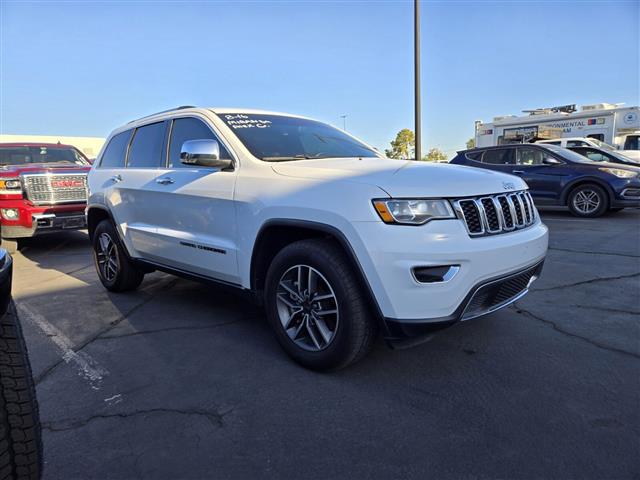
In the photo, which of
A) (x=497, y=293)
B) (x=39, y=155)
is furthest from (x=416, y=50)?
(x=497, y=293)

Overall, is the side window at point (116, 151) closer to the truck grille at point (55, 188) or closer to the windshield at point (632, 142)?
the truck grille at point (55, 188)

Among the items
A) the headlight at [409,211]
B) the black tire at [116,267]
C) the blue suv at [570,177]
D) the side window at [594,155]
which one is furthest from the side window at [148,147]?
the side window at [594,155]

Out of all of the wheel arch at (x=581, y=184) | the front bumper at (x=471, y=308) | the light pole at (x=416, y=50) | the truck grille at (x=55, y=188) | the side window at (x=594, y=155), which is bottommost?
the wheel arch at (x=581, y=184)

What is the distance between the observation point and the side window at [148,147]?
430 centimetres

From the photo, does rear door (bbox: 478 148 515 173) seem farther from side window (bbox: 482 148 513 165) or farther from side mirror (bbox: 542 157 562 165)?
side mirror (bbox: 542 157 562 165)

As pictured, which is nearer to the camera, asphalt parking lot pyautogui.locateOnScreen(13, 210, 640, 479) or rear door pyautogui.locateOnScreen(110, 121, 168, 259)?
asphalt parking lot pyautogui.locateOnScreen(13, 210, 640, 479)

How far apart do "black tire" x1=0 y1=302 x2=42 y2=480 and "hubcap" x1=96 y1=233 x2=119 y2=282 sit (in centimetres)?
329

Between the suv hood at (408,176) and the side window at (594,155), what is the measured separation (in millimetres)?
9917

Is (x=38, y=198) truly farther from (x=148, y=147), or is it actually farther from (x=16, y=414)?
(x=16, y=414)

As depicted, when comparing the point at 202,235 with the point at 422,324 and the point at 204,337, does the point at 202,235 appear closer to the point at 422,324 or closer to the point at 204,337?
the point at 204,337

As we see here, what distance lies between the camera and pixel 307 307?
2.96 m

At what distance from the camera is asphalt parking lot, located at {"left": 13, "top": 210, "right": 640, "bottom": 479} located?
2152mm

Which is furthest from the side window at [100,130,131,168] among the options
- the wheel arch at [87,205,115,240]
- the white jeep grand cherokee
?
the white jeep grand cherokee

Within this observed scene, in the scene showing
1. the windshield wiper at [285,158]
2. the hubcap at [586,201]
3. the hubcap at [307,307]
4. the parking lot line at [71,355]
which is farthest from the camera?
the hubcap at [586,201]
